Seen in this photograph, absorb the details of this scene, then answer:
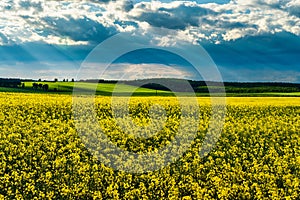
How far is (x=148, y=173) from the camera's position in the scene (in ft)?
43.5

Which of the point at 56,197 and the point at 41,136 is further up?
the point at 41,136

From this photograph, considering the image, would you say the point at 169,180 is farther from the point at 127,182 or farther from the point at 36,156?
the point at 36,156

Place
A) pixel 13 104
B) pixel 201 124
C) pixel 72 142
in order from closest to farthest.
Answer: pixel 72 142 < pixel 201 124 < pixel 13 104

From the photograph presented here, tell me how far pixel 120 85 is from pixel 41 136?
5266 cm

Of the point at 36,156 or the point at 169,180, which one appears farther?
the point at 36,156

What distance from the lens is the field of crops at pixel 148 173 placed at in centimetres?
1180

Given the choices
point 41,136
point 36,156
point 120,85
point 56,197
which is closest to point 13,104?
point 41,136

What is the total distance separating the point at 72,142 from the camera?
16.4 metres

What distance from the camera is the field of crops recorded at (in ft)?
38.7

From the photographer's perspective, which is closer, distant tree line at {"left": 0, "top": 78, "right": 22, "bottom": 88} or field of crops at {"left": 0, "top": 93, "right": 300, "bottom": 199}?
field of crops at {"left": 0, "top": 93, "right": 300, "bottom": 199}

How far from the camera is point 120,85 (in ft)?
228

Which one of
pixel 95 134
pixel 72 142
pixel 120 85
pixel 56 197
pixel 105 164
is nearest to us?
pixel 56 197

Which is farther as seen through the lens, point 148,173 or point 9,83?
point 9,83

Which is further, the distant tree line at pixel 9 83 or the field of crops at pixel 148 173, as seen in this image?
the distant tree line at pixel 9 83
